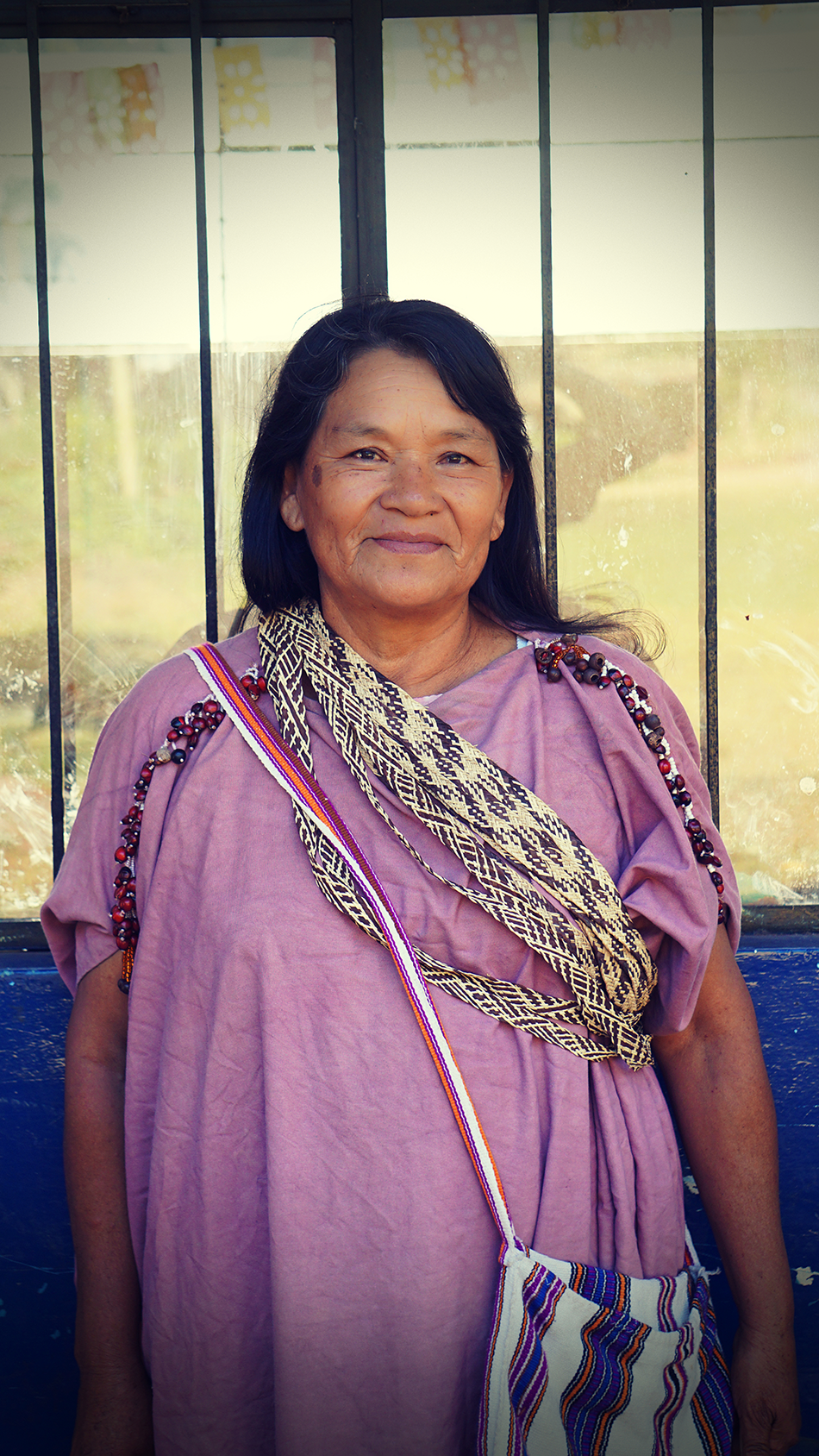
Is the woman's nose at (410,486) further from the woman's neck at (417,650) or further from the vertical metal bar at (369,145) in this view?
the vertical metal bar at (369,145)

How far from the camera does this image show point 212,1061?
1.41 m

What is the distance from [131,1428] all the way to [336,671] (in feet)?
3.90

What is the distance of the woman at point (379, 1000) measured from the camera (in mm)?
1361

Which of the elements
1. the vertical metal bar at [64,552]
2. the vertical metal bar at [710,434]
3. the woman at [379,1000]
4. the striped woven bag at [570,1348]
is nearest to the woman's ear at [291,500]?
the woman at [379,1000]

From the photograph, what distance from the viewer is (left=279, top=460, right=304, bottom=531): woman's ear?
1657 mm

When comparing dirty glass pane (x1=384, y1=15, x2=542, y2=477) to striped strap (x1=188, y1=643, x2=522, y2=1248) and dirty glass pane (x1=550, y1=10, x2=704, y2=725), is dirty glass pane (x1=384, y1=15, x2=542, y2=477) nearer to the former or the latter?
dirty glass pane (x1=550, y1=10, x2=704, y2=725)

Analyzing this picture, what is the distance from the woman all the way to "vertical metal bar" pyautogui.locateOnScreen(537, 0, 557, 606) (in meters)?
0.50

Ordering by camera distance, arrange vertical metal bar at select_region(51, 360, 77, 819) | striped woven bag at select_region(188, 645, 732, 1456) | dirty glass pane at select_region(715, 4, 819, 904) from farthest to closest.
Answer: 1. vertical metal bar at select_region(51, 360, 77, 819)
2. dirty glass pane at select_region(715, 4, 819, 904)
3. striped woven bag at select_region(188, 645, 732, 1456)

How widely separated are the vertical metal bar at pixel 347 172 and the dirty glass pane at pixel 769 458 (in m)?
0.75

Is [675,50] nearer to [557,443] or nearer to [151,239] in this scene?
[557,443]

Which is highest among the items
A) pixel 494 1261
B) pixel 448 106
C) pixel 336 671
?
pixel 448 106

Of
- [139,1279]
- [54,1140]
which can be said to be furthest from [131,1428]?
[54,1140]

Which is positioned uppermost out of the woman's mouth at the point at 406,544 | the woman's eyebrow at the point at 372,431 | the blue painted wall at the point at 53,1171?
the woman's eyebrow at the point at 372,431

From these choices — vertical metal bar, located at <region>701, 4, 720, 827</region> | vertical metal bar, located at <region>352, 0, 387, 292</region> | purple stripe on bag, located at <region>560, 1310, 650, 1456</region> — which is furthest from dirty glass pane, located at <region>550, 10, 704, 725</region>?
purple stripe on bag, located at <region>560, 1310, 650, 1456</region>
